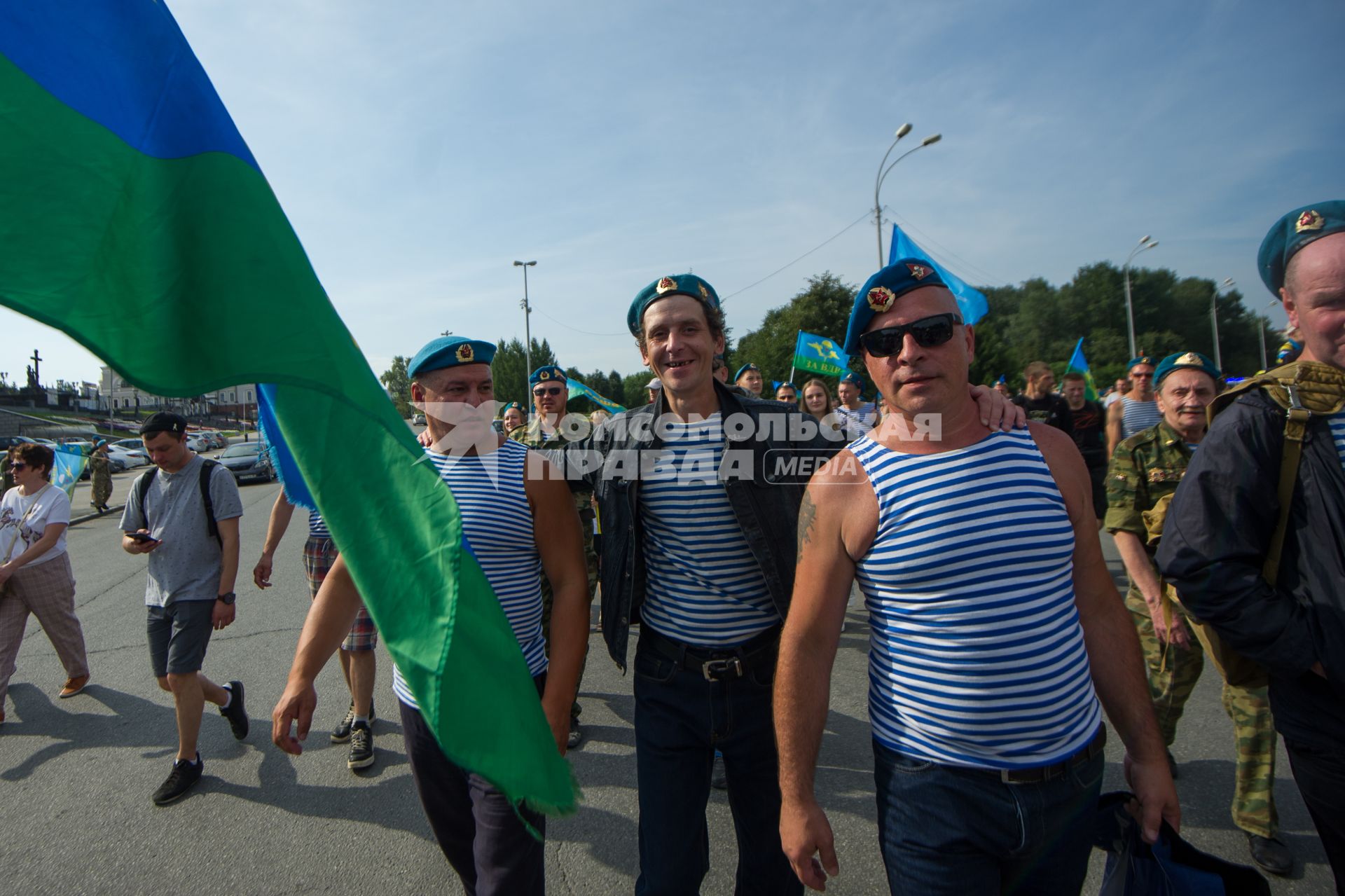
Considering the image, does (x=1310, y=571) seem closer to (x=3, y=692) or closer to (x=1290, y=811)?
(x=1290, y=811)

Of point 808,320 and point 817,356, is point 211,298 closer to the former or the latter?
point 817,356

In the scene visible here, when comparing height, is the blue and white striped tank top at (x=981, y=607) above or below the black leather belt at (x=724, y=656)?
above

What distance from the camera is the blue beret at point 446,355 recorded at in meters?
2.41

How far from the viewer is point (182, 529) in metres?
4.05

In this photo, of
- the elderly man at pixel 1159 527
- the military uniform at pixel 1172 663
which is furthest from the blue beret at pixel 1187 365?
the military uniform at pixel 1172 663

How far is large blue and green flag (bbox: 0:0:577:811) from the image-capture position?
1.06m

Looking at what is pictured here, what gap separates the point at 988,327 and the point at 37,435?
151 ft

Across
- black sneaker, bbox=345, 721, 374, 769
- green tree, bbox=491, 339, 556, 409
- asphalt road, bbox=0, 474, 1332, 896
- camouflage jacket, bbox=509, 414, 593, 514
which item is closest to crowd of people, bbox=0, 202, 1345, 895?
asphalt road, bbox=0, 474, 1332, 896

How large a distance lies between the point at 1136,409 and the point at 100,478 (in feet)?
68.4

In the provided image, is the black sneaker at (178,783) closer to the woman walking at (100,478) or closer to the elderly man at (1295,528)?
the elderly man at (1295,528)

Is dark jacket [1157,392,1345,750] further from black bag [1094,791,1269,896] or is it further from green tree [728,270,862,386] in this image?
green tree [728,270,862,386]

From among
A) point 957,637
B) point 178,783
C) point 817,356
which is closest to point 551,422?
point 178,783

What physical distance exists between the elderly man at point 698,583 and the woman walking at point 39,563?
497 cm

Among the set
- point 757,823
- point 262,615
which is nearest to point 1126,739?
point 757,823
